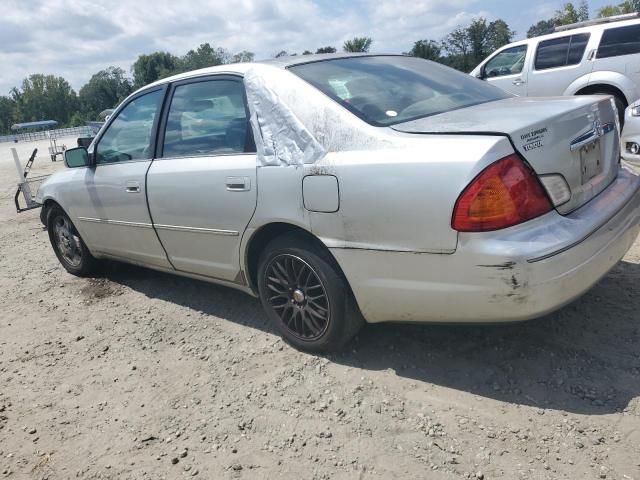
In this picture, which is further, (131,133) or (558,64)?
(558,64)

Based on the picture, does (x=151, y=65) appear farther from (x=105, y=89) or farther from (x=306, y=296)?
(x=306, y=296)

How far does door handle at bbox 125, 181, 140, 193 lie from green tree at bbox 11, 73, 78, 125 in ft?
379

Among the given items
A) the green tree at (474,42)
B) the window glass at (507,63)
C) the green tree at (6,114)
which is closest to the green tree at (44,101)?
the green tree at (6,114)

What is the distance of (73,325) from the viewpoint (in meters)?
4.08

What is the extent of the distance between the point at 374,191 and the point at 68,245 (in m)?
3.78

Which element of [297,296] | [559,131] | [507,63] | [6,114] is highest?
[6,114]

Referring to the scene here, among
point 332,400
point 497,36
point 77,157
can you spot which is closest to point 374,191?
point 332,400

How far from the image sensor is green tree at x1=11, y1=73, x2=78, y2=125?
355 feet

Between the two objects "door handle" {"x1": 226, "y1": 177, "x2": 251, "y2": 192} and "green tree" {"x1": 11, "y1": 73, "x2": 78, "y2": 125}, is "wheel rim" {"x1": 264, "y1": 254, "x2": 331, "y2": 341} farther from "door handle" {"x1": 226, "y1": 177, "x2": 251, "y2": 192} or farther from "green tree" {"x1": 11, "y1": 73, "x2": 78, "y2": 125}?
"green tree" {"x1": 11, "y1": 73, "x2": 78, "y2": 125}

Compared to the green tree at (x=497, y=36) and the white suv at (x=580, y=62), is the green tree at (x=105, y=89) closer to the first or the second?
the green tree at (x=497, y=36)

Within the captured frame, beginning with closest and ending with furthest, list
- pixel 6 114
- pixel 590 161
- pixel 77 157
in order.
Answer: pixel 590 161, pixel 77 157, pixel 6 114

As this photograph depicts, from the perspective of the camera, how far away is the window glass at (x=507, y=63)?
32.5ft

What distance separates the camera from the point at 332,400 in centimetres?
268

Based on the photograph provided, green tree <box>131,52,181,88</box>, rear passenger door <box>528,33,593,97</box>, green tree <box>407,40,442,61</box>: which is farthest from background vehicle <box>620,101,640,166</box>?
green tree <box>131,52,181,88</box>
